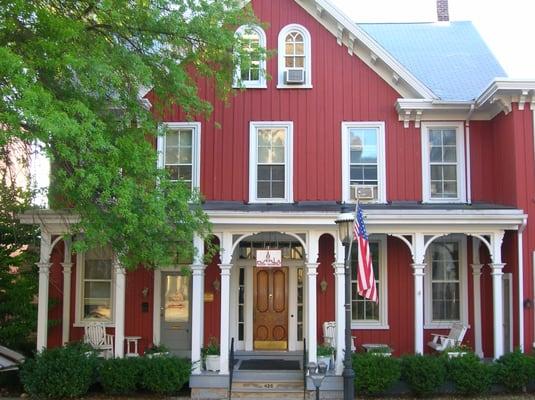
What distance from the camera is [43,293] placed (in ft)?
47.1

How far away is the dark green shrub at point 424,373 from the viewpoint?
1328 centimetres

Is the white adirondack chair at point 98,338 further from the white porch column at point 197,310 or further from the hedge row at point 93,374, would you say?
the white porch column at point 197,310

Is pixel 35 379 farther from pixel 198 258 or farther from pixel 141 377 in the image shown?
pixel 198 258

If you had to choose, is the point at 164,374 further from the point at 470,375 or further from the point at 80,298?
the point at 470,375

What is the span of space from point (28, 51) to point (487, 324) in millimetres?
12134

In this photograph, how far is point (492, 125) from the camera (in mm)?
16391

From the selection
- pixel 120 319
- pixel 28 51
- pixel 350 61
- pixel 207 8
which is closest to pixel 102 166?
pixel 28 51

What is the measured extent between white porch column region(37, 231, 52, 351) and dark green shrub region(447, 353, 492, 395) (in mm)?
8832

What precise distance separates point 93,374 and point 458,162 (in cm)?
1015

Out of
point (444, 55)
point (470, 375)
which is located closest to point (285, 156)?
point (444, 55)

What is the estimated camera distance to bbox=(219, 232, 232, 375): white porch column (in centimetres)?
1382

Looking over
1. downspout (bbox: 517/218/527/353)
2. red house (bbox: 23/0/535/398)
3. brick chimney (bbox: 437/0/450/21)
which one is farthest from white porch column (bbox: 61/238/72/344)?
brick chimney (bbox: 437/0/450/21)

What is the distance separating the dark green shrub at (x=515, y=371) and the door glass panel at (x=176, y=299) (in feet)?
24.6

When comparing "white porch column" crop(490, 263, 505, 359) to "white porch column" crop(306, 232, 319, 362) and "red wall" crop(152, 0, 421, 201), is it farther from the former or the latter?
"white porch column" crop(306, 232, 319, 362)
